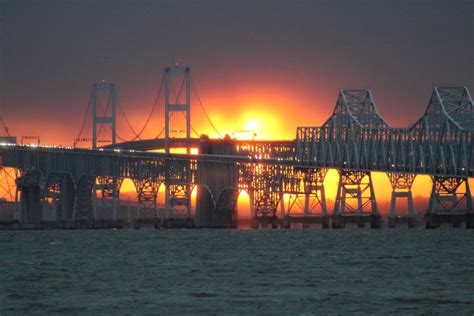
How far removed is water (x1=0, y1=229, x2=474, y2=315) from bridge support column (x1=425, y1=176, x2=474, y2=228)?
43074mm

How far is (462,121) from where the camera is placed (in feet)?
601

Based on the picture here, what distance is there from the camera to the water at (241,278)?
249 ft

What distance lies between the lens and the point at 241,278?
3578 inches

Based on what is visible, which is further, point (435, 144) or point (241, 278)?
point (435, 144)

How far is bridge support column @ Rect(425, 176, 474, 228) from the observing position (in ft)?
592

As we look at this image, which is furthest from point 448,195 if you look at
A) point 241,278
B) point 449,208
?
point 241,278

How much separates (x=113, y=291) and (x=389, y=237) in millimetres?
72333

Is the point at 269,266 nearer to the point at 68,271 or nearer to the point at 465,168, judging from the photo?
the point at 68,271

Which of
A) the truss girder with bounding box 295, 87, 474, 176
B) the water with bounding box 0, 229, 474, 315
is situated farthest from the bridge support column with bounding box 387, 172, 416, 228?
the water with bounding box 0, 229, 474, 315

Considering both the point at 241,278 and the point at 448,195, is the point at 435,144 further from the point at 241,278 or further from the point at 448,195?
the point at 241,278

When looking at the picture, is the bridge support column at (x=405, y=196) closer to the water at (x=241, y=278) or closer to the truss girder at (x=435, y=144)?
the truss girder at (x=435, y=144)

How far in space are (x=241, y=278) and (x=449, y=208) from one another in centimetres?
9664

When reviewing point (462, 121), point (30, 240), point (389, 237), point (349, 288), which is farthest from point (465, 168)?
point (349, 288)

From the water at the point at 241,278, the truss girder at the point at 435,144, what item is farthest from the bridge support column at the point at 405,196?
the water at the point at 241,278
